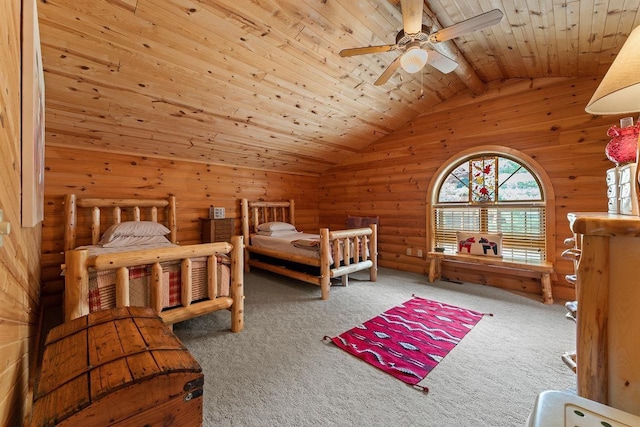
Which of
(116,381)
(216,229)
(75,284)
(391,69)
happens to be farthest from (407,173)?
(116,381)

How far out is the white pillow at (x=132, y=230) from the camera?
9.94 ft

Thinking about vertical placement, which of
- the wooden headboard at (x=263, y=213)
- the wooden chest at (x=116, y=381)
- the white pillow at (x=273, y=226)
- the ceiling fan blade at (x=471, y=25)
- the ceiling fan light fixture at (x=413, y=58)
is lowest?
the wooden chest at (x=116, y=381)

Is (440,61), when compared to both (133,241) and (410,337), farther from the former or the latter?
(133,241)

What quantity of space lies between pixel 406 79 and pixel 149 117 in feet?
10.3

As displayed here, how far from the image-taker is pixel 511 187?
12.0ft

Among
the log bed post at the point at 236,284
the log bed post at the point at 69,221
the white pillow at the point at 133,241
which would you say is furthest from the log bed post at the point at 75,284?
the log bed post at the point at 69,221

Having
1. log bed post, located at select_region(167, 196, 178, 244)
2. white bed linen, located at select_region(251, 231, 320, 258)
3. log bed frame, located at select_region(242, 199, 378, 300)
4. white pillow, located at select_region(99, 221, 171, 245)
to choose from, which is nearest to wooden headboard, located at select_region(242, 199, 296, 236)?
log bed frame, located at select_region(242, 199, 378, 300)

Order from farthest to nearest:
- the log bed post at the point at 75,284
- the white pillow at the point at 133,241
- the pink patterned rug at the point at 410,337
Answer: the white pillow at the point at 133,241, the pink patterned rug at the point at 410,337, the log bed post at the point at 75,284

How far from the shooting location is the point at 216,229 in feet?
13.3

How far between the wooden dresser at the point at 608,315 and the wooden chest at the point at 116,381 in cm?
142

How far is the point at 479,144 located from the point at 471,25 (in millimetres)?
2384

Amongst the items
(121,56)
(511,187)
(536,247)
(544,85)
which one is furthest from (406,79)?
(121,56)

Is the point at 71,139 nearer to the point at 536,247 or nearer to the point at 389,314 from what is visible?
the point at 389,314

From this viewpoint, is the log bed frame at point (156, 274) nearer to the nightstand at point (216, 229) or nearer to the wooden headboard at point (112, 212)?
the wooden headboard at point (112, 212)
